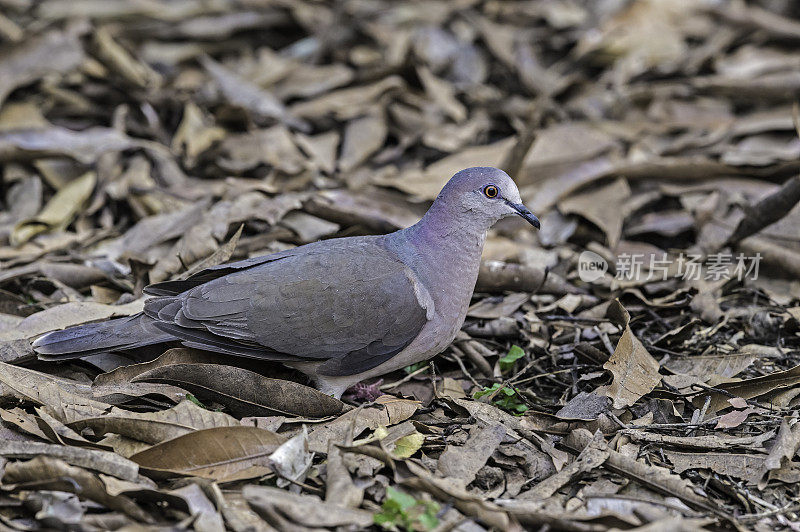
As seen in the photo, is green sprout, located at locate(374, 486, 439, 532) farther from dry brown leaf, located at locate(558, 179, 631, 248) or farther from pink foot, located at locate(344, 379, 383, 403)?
dry brown leaf, located at locate(558, 179, 631, 248)

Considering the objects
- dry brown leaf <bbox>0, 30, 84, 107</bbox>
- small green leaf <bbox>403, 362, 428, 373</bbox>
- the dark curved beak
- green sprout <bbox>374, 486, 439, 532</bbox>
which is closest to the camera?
green sprout <bbox>374, 486, 439, 532</bbox>

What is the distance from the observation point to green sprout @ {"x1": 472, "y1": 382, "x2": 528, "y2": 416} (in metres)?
3.60

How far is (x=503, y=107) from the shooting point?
250 inches

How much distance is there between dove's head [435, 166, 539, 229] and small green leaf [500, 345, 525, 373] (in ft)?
1.87

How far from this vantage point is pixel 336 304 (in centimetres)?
363

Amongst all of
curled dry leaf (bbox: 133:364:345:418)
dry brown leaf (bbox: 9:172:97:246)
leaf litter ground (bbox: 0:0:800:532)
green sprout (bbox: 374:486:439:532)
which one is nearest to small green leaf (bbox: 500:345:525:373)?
leaf litter ground (bbox: 0:0:800:532)

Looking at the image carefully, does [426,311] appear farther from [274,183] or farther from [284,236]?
[274,183]

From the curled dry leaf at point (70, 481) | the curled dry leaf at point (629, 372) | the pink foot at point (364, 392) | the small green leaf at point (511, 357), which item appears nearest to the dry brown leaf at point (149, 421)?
the curled dry leaf at point (70, 481)

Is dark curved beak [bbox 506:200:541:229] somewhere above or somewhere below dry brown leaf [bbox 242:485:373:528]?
above

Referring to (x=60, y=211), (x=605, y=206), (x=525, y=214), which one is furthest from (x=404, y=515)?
(x=60, y=211)

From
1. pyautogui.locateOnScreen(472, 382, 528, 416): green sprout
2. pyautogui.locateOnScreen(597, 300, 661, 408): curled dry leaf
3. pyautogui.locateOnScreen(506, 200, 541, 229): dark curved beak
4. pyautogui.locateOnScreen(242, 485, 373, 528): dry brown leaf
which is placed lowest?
pyautogui.locateOnScreen(472, 382, 528, 416): green sprout

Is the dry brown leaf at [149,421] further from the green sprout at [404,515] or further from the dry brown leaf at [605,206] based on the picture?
the dry brown leaf at [605,206]

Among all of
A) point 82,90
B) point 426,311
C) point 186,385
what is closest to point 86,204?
point 82,90

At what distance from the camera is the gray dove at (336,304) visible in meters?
3.60
